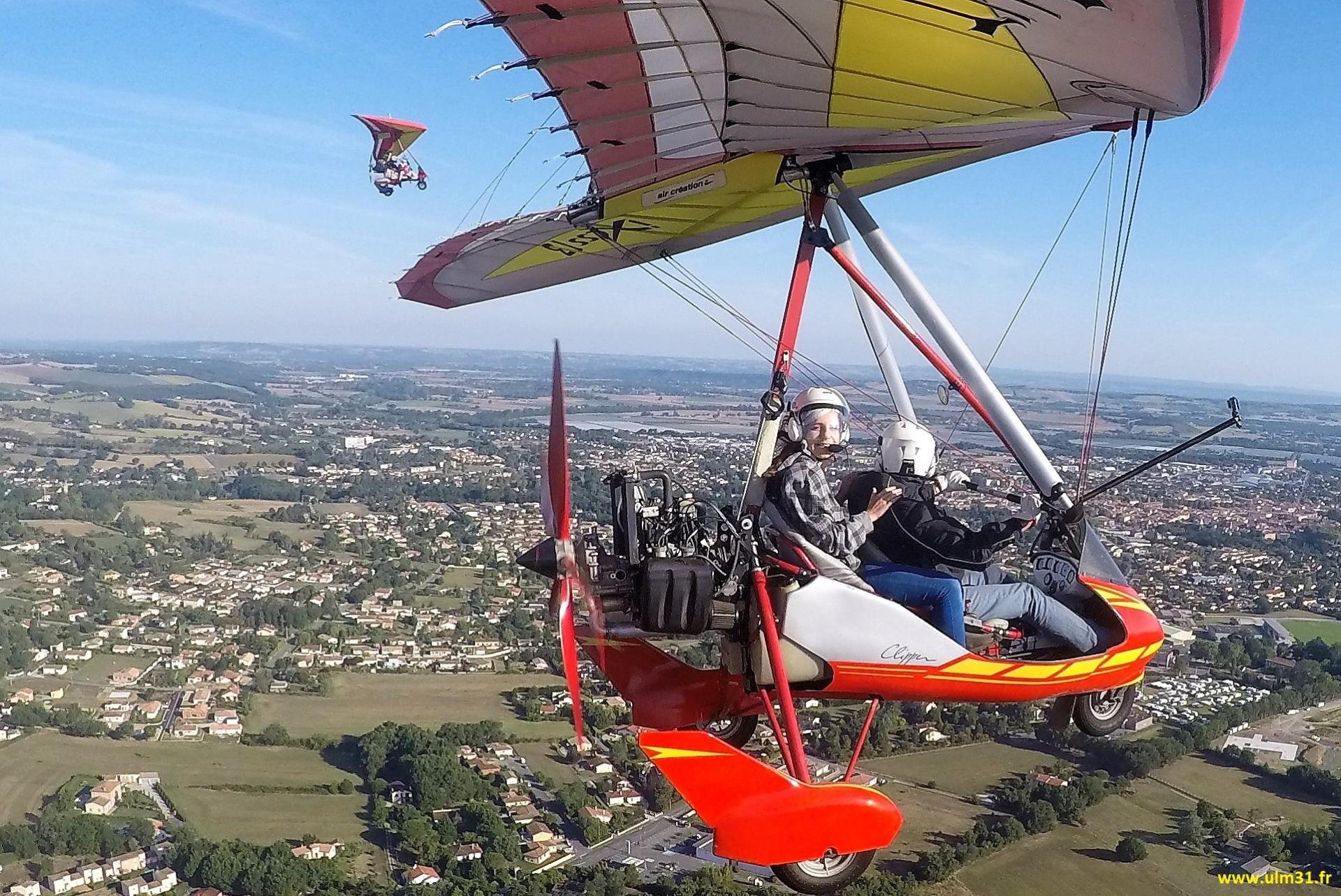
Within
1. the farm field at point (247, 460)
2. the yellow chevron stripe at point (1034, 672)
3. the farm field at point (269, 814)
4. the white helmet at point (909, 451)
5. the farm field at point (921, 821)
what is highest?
the white helmet at point (909, 451)

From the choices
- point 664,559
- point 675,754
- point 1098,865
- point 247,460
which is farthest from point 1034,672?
point 247,460

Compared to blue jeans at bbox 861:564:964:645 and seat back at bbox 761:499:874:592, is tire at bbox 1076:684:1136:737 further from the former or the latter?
seat back at bbox 761:499:874:592

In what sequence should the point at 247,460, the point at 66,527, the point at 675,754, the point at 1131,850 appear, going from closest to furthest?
1. the point at 675,754
2. the point at 1131,850
3. the point at 66,527
4. the point at 247,460

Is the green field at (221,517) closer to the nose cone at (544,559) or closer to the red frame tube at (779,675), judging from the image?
the nose cone at (544,559)

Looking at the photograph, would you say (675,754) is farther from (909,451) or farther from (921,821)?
(921,821)

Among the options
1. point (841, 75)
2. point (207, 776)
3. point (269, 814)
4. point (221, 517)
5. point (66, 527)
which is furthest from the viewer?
point (221, 517)

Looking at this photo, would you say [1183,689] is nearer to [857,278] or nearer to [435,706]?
[435,706]

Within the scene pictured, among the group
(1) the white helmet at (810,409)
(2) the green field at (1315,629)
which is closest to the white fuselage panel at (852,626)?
(1) the white helmet at (810,409)
